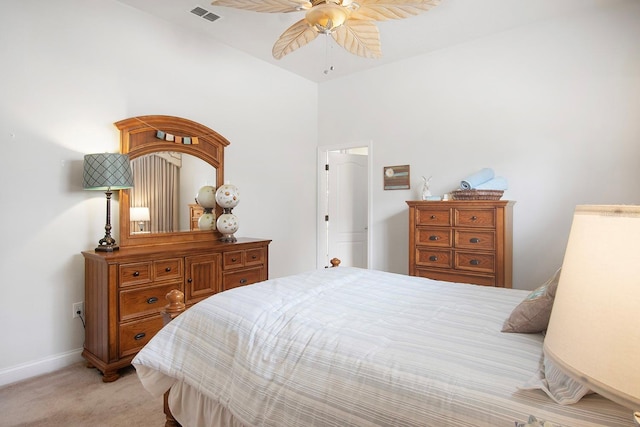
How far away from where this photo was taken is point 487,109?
3562 mm

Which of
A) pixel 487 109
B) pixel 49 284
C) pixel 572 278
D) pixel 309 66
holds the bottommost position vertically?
pixel 49 284

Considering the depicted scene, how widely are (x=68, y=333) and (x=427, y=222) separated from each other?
10.5 feet

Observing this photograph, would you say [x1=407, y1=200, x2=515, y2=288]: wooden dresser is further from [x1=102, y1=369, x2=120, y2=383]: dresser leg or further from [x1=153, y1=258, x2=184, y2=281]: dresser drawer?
[x1=102, y1=369, x2=120, y2=383]: dresser leg

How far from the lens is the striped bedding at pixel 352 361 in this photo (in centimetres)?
93

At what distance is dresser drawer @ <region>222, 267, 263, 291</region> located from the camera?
3.24 meters

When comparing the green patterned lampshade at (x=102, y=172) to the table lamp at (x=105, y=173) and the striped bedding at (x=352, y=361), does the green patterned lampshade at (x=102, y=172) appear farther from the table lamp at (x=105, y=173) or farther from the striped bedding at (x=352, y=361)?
the striped bedding at (x=352, y=361)

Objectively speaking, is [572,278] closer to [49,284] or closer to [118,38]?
[49,284]

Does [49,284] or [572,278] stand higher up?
[572,278]

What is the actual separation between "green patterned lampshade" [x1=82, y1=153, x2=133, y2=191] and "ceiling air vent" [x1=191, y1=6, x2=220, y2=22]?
1515 mm

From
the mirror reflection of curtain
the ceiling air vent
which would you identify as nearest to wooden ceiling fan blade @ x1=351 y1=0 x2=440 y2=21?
the ceiling air vent

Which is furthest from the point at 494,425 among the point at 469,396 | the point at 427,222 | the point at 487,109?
the point at 487,109

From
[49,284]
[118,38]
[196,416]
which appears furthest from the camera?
[118,38]

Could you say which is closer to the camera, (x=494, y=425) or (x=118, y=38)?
(x=494, y=425)

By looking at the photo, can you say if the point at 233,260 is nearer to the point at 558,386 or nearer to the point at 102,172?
the point at 102,172
